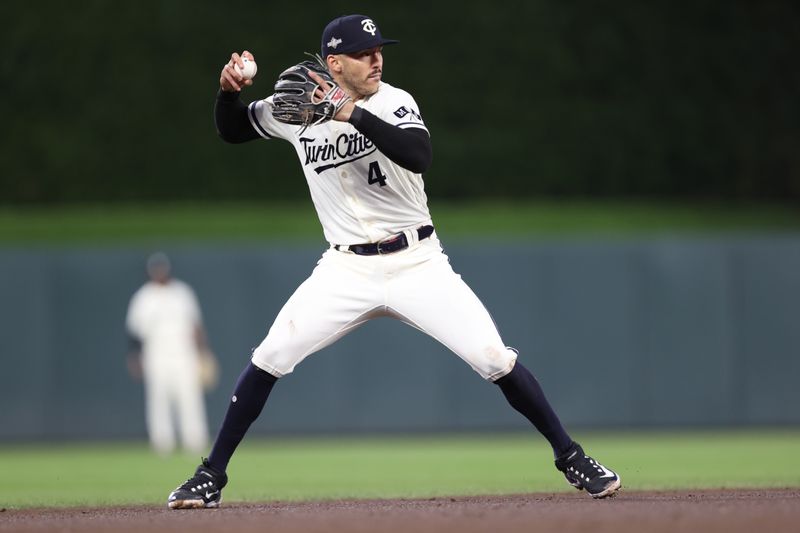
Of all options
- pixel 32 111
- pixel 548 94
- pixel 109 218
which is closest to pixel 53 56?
pixel 32 111

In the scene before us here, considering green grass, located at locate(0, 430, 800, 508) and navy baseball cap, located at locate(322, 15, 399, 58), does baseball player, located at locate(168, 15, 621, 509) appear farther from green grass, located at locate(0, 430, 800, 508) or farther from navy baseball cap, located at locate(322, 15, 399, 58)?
green grass, located at locate(0, 430, 800, 508)

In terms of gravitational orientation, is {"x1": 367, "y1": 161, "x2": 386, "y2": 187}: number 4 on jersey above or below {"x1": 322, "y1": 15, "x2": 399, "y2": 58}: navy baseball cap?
below

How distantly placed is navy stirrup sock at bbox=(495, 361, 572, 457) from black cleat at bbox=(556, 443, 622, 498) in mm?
44

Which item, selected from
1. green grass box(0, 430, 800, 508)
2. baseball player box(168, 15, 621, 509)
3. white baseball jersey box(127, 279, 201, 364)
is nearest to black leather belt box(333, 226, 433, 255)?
baseball player box(168, 15, 621, 509)

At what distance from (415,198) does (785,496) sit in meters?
2.13

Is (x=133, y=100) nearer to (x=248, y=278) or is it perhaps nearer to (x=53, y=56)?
(x=53, y=56)

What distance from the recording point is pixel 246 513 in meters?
5.43

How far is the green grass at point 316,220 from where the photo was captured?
15.5 m

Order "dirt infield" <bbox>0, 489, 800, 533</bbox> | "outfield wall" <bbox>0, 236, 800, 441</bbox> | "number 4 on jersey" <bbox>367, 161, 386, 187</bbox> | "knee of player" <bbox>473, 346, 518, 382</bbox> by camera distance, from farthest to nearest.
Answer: "outfield wall" <bbox>0, 236, 800, 441</bbox> → "number 4 on jersey" <bbox>367, 161, 386, 187</bbox> → "knee of player" <bbox>473, 346, 518, 382</bbox> → "dirt infield" <bbox>0, 489, 800, 533</bbox>

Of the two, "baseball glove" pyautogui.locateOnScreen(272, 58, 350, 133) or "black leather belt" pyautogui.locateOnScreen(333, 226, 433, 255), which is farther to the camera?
"black leather belt" pyautogui.locateOnScreen(333, 226, 433, 255)

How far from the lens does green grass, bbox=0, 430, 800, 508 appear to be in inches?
293

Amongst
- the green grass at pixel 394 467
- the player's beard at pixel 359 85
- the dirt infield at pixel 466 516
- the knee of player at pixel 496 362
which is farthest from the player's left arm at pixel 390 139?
the green grass at pixel 394 467

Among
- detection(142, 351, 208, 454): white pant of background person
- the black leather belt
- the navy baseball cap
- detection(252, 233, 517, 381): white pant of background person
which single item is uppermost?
the navy baseball cap

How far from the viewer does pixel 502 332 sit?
13.8 m
